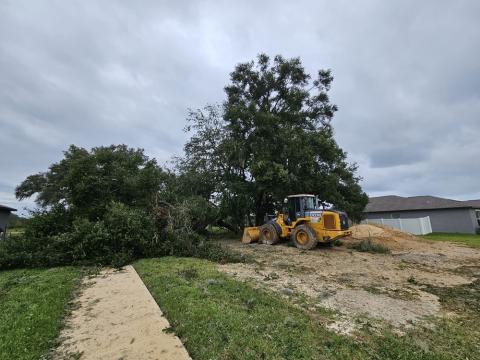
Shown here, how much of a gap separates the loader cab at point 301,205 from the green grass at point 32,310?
9.00 m

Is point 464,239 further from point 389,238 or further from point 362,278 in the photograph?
point 362,278

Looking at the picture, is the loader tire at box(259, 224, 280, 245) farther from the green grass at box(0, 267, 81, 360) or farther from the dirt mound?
the green grass at box(0, 267, 81, 360)

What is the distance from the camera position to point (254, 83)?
1930 cm

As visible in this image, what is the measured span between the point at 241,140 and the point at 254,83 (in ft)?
13.9

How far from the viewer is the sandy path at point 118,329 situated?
3545 millimetres

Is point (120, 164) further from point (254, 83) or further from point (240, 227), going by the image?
point (254, 83)

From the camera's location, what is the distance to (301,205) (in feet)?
43.9

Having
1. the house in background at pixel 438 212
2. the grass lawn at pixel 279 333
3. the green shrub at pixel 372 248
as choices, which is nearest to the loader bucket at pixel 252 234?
the green shrub at pixel 372 248

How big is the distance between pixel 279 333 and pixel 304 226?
9.23 m

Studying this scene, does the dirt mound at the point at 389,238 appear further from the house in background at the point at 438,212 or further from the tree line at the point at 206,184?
the house in background at the point at 438,212

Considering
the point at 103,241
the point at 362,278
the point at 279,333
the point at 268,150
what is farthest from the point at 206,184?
the point at 279,333

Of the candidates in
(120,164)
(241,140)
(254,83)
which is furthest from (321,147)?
(120,164)

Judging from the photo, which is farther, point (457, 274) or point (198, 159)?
point (198, 159)

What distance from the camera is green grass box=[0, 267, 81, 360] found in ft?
12.0
